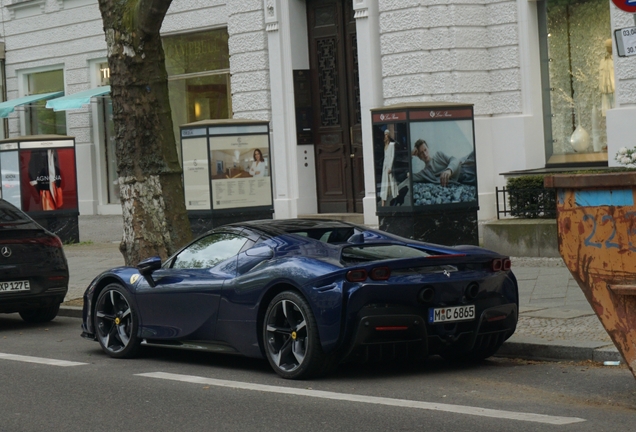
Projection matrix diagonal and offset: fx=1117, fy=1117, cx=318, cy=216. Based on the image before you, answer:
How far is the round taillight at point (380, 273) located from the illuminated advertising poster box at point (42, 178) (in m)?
14.9

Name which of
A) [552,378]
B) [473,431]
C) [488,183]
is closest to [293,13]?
[488,183]

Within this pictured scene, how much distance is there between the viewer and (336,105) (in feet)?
69.8

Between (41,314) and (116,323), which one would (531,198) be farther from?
(116,323)

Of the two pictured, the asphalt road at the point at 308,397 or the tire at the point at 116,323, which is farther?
the tire at the point at 116,323

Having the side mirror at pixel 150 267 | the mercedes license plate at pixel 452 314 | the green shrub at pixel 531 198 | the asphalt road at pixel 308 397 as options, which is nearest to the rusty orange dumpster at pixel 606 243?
the asphalt road at pixel 308 397

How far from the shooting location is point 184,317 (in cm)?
913

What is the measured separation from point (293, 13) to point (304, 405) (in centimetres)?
1509

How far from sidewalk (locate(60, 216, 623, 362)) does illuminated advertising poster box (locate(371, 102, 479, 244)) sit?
43.2 inches

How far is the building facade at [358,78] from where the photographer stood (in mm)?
18578

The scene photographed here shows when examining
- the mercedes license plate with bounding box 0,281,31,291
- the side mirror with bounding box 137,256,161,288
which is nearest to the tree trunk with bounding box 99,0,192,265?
the mercedes license plate with bounding box 0,281,31,291

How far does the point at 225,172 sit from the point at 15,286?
5688 mm

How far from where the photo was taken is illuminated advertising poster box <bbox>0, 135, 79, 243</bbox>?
21672 millimetres

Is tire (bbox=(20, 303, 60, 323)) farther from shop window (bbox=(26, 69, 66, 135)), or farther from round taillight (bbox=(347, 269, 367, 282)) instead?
shop window (bbox=(26, 69, 66, 135))

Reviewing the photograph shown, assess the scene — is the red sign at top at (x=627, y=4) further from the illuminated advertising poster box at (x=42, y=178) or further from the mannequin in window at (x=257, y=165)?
the illuminated advertising poster box at (x=42, y=178)
